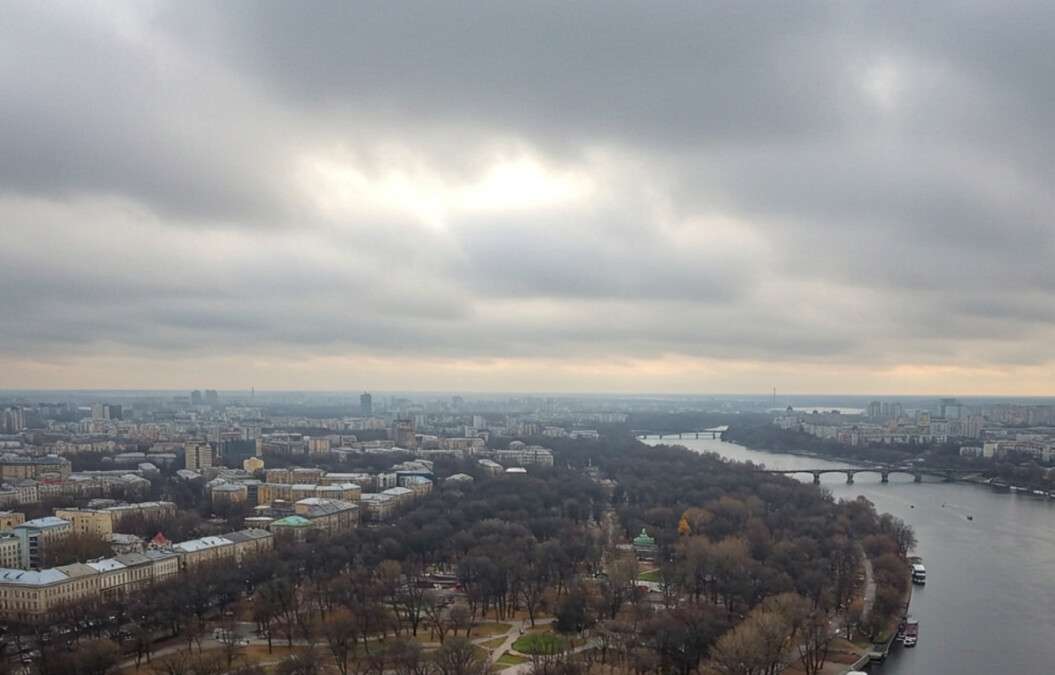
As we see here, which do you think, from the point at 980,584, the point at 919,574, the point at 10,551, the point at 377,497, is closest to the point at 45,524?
the point at 10,551

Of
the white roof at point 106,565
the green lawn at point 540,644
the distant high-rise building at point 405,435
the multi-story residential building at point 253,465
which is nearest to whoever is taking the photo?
the green lawn at point 540,644

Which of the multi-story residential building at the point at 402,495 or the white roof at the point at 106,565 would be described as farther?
the multi-story residential building at the point at 402,495

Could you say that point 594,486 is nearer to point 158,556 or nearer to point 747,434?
point 158,556

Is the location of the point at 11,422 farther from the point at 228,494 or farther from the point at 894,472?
the point at 894,472

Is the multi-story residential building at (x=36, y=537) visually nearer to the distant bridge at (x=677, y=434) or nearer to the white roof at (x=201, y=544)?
the white roof at (x=201, y=544)

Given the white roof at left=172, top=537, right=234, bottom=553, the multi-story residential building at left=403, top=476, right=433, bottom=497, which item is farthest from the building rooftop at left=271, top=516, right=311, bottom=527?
the multi-story residential building at left=403, top=476, right=433, bottom=497

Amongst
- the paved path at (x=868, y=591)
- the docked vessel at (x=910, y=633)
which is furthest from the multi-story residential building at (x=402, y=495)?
the docked vessel at (x=910, y=633)

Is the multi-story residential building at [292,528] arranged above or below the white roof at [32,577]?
below
